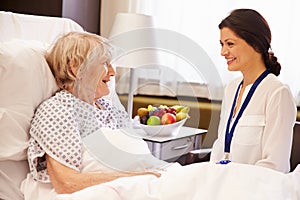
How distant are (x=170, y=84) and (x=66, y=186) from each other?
4.57 ft

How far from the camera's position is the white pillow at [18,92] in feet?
4.47

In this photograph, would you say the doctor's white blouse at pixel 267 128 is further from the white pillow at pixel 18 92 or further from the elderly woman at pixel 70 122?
the white pillow at pixel 18 92

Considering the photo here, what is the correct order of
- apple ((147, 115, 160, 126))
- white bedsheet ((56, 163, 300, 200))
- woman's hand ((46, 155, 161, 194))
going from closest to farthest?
white bedsheet ((56, 163, 300, 200))
woman's hand ((46, 155, 161, 194))
apple ((147, 115, 160, 126))

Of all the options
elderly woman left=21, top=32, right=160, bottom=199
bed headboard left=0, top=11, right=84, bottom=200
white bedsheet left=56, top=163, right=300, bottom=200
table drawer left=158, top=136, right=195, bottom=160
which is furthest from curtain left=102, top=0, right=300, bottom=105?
white bedsheet left=56, top=163, right=300, bottom=200

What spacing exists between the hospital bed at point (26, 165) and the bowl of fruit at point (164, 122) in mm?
409

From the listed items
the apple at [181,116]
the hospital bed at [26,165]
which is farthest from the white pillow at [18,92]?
the apple at [181,116]

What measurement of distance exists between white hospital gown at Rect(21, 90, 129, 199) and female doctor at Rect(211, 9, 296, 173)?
0.52 meters

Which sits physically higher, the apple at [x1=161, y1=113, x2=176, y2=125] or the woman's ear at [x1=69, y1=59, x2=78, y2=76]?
the woman's ear at [x1=69, y1=59, x2=78, y2=76]

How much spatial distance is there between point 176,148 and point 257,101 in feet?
1.24

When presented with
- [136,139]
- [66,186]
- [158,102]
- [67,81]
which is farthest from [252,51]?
[158,102]

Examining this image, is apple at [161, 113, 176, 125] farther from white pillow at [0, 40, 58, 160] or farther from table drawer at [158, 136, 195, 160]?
white pillow at [0, 40, 58, 160]

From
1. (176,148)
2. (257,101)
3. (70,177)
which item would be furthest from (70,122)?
(257,101)

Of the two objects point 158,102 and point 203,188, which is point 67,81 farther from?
point 158,102

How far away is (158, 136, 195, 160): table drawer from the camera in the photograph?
Result: 1.65m
